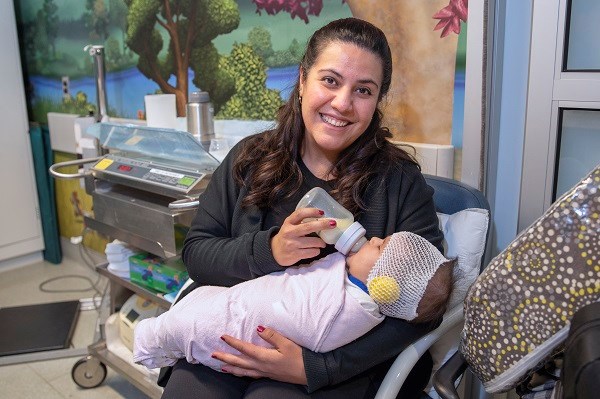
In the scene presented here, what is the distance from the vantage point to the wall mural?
167 centimetres

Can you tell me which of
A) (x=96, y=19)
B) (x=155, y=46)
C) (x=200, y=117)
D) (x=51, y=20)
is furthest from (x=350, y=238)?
(x=51, y=20)

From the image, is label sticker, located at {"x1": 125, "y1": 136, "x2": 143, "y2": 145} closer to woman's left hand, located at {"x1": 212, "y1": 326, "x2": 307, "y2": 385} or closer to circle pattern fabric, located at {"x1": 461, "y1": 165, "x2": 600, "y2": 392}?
woman's left hand, located at {"x1": 212, "y1": 326, "x2": 307, "y2": 385}

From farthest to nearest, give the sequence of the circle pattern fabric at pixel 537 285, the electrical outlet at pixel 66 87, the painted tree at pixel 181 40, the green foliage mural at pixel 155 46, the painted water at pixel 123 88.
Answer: the electrical outlet at pixel 66 87, the painted water at pixel 123 88, the painted tree at pixel 181 40, the green foliage mural at pixel 155 46, the circle pattern fabric at pixel 537 285

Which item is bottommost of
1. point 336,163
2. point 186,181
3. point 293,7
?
point 186,181

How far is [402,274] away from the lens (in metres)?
1.08

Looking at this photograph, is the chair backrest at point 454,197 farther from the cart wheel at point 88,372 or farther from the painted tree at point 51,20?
the painted tree at point 51,20

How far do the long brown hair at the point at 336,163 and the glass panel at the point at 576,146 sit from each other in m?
0.47

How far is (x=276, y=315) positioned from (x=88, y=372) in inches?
60.0

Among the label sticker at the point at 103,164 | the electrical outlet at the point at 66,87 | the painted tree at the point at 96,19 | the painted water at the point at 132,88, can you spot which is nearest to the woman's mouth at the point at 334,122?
the painted water at the point at 132,88

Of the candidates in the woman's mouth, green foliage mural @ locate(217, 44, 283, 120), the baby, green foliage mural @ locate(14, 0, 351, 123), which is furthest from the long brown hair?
green foliage mural @ locate(217, 44, 283, 120)

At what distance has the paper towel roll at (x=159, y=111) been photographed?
228 cm

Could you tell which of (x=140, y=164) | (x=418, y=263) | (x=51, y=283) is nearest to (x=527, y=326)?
(x=418, y=263)

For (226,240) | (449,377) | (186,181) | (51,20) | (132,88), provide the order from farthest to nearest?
(51,20)
(132,88)
(186,181)
(226,240)
(449,377)

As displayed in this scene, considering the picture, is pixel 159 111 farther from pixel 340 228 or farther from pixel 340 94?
pixel 340 228
